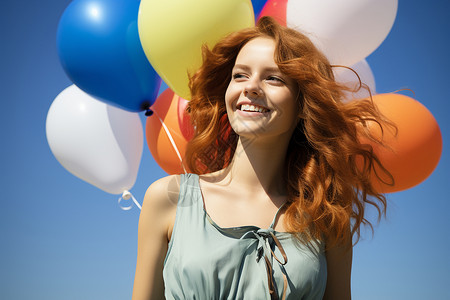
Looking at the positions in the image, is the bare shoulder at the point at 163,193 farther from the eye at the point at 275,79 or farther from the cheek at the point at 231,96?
the eye at the point at 275,79

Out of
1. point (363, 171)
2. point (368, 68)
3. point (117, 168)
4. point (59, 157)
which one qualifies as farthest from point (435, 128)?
point (59, 157)

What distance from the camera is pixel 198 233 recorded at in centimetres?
158

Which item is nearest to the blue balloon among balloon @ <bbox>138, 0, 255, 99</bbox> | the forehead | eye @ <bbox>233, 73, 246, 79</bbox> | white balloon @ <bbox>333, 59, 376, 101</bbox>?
balloon @ <bbox>138, 0, 255, 99</bbox>

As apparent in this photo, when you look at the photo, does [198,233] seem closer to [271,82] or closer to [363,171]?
[271,82]

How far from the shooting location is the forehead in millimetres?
1746

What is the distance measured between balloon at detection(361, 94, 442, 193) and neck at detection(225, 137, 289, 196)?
0.68 metres

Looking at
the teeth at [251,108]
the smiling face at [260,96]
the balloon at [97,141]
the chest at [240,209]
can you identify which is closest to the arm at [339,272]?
the chest at [240,209]

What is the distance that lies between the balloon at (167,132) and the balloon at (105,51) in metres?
0.19

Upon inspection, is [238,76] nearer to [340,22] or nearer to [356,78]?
[340,22]

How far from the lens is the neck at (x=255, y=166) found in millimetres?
1793

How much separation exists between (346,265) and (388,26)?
1.38 meters

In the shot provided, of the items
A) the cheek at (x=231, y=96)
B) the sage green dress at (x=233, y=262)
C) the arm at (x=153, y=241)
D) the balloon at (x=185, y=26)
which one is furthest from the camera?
the balloon at (x=185, y=26)

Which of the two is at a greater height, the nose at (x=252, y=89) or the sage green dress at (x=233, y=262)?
the nose at (x=252, y=89)

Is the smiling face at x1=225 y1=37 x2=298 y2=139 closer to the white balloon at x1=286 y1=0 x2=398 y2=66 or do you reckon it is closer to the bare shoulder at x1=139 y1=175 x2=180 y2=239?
the bare shoulder at x1=139 y1=175 x2=180 y2=239
